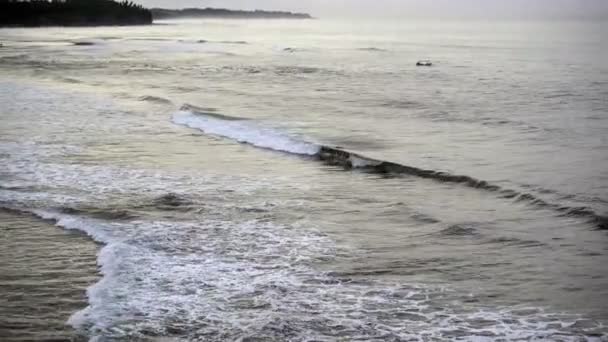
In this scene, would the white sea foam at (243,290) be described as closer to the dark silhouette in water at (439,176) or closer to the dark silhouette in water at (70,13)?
the dark silhouette in water at (439,176)

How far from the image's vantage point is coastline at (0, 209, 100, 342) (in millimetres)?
6398

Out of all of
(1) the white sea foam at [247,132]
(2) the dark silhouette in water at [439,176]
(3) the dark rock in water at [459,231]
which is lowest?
(3) the dark rock in water at [459,231]

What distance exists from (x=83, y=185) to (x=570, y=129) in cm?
1403

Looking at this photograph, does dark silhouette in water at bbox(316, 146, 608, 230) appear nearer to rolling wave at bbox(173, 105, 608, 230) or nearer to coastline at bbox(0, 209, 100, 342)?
rolling wave at bbox(173, 105, 608, 230)

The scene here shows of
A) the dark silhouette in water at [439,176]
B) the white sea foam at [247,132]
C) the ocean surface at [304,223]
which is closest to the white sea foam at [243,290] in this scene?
the ocean surface at [304,223]

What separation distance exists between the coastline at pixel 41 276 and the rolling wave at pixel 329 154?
6980 mm

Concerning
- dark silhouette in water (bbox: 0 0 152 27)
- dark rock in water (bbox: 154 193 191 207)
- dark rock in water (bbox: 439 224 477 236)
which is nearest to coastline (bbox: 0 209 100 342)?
dark rock in water (bbox: 154 193 191 207)

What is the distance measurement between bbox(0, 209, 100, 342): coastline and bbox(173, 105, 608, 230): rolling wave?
6.98 meters

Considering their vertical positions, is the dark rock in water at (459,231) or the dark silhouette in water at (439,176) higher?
the dark silhouette in water at (439,176)

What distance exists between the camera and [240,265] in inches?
325

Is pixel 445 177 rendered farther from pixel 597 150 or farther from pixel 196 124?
pixel 196 124

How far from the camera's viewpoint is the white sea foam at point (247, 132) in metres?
17.1

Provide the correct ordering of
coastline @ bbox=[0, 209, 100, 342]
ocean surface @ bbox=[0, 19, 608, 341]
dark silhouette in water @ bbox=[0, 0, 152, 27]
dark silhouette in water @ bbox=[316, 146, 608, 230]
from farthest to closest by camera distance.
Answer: dark silhouette in water @ bbox=[0, 0, 152, 27]
dark silhouette in water @ bbox=[316, 146, 608, 230]
ocean surface @ bbox=[0, 19, 608, 341]
coastline @ bbox=[0, 209, 100, 342]

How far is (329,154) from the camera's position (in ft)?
53.4
